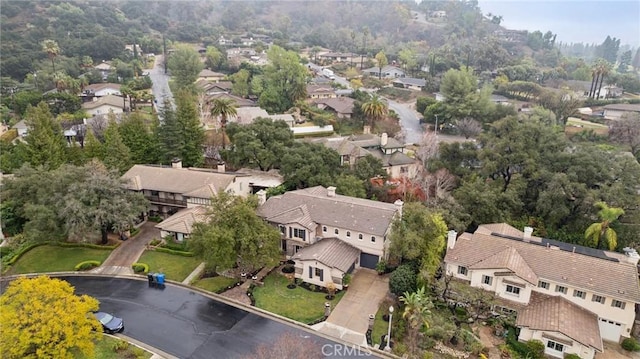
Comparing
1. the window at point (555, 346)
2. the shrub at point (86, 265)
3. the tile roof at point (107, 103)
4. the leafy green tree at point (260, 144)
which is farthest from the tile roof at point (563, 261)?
the tile roof at point (107, 103)

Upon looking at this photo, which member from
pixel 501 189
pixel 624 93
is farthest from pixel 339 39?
pixel 501 189

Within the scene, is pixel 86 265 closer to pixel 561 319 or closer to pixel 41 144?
pixel 41 144

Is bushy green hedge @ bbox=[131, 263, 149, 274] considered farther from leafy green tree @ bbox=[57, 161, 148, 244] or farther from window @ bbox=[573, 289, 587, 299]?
window @ bbox=[573, 289, 587, 299]

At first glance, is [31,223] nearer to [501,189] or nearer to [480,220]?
[480,220]

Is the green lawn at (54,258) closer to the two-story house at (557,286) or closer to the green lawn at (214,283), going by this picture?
the green lawn at (214,283)

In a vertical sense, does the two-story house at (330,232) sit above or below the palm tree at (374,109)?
below

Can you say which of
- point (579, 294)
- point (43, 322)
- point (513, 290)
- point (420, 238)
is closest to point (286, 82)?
point (420, 238)
